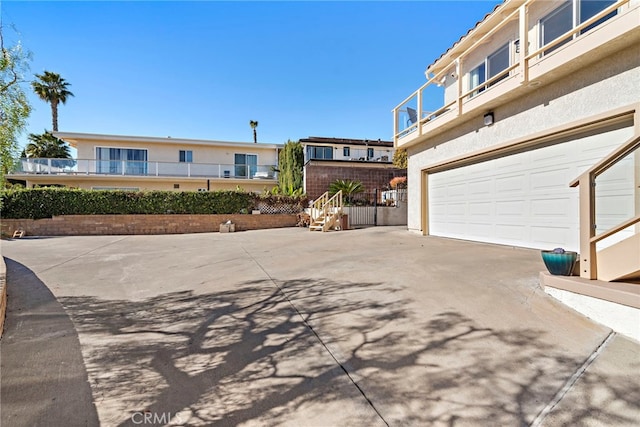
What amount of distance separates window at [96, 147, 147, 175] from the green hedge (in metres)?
5.47

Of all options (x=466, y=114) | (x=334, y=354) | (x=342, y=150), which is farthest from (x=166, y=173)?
(x=334, y=354)

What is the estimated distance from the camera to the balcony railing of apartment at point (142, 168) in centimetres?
2039

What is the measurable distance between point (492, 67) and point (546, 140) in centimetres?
411

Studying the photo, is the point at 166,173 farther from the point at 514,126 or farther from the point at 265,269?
the point at 514,126

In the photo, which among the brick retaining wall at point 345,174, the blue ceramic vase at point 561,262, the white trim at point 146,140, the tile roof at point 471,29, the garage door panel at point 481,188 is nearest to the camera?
the blue ceramic vase at point 561,262

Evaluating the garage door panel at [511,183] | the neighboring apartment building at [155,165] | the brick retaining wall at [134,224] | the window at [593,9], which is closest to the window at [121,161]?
the neighboring apartment building at [155,165]

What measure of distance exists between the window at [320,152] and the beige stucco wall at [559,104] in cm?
1333

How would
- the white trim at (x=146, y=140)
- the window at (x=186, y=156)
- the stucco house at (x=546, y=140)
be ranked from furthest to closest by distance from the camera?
the window at (x=186, y=156)
the white trim at (x=146, y=140)
the stucco house at (x=546, y=140)

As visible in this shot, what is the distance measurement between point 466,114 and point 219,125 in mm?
19321

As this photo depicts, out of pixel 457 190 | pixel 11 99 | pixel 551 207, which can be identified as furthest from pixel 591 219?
pixel 11 99

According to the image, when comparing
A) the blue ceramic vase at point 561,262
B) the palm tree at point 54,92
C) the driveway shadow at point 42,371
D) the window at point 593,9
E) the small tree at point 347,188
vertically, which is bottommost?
the driveway shadow at point 42,371

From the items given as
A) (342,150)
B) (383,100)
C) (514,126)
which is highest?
(383,100)

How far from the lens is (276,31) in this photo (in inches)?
487

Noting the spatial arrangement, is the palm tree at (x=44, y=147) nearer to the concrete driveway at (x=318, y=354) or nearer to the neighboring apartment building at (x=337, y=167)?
the neighboring apartment building at (x=337, y=167)
